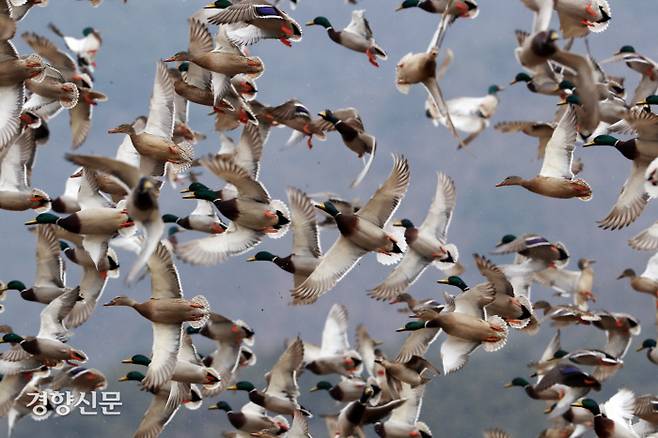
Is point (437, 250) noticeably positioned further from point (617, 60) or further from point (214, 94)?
point (617, 60)

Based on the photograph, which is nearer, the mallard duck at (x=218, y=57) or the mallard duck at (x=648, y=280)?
the mallard duck at (x=218, y=57)

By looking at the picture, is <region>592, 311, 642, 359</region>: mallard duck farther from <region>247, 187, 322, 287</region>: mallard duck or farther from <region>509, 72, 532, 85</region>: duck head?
<region>247, 187, 322, 287</region>: mallard duck

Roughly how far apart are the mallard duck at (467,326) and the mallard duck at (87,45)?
8.73 meters

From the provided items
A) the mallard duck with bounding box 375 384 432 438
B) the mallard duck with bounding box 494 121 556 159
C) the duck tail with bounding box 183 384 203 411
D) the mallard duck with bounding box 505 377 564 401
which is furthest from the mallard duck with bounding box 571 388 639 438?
the duck tail with bounding box 183 384 203 411

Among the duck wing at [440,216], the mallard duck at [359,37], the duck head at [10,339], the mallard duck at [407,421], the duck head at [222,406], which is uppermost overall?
the mallard duck at [359,37]

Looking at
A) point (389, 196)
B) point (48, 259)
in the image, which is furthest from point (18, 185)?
point (389, 196)

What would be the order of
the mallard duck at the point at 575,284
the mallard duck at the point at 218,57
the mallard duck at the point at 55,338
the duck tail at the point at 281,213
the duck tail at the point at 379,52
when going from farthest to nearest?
1. the mallard duck at the point at 575,284
2. the duck tail at the point at 379,52
3. the mallard duck at the point at 55,338
4. the mallard duck at the point at 218,57
5. the duck tail at the point at 281,213

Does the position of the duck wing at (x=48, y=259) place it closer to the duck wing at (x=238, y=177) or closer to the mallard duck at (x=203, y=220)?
the mallard duck at (x=203, y=220)

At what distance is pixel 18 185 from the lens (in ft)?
42.1

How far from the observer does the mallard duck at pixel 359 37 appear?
14438mm

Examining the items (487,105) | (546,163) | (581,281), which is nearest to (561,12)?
(546,163)

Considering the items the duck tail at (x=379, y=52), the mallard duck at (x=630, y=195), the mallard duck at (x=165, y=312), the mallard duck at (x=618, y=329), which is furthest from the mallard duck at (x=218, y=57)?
the mallard duck at (x=618, y=329)

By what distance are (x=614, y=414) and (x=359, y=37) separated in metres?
6.22

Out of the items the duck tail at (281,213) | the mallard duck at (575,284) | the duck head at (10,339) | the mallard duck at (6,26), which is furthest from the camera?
the mallard duck at (575,284)
